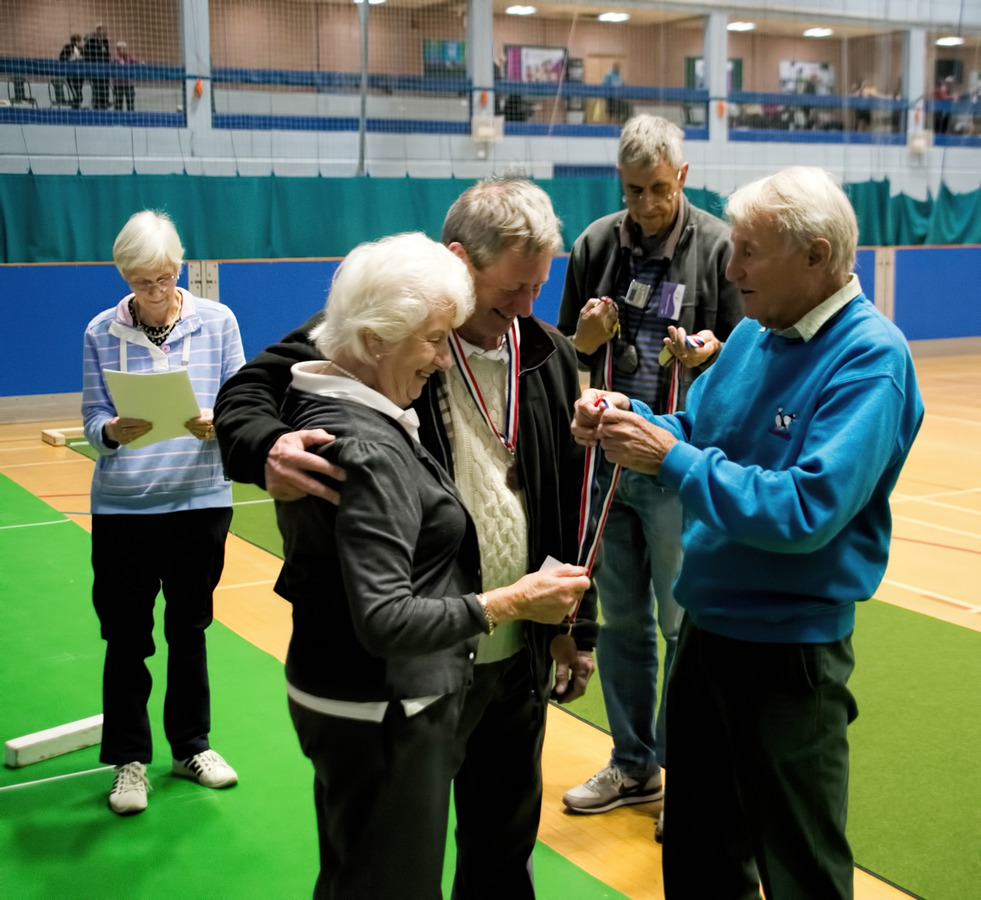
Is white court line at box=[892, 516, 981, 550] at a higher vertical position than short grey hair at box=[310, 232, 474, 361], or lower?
lower

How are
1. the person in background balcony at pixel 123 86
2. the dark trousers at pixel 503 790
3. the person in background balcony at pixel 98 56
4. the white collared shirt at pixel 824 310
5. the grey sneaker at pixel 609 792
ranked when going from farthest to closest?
the person in background balcony at pixel 123 86
the person in background balcony at pixel 98 56
the grey sneaker at pixel 609 792
the dark trousers at pixel 503 790
the white collared shirt at pixel 824 310

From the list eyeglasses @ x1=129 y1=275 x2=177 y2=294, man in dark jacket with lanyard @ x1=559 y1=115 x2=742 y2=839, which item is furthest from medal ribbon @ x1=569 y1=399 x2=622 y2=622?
eyeglasses @ x1=129 y1=275 x2=177 y2=294

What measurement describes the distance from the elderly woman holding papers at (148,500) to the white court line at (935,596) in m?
3.39

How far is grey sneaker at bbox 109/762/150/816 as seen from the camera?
3.33 m

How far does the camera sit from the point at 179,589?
3393 millimetres

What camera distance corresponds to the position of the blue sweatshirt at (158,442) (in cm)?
331

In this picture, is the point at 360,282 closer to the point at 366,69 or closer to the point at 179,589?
the point at 179,589

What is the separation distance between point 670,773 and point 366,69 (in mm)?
12748

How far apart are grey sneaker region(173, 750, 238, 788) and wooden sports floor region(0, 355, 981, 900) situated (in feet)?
3.17

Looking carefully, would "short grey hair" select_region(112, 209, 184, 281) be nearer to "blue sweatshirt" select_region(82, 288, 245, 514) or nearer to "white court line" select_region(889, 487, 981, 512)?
"blue sweatshirt" select_region(82, 288, 245, 514)

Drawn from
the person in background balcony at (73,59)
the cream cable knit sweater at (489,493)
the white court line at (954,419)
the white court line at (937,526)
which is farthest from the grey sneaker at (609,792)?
the person in background balcony at (73,59)

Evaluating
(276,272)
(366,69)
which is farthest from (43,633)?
(366,69)

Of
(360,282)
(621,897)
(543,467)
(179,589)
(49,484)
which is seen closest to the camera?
(360,282)

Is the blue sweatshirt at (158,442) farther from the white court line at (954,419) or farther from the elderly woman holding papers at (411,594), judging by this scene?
the white court line at (954,419)
